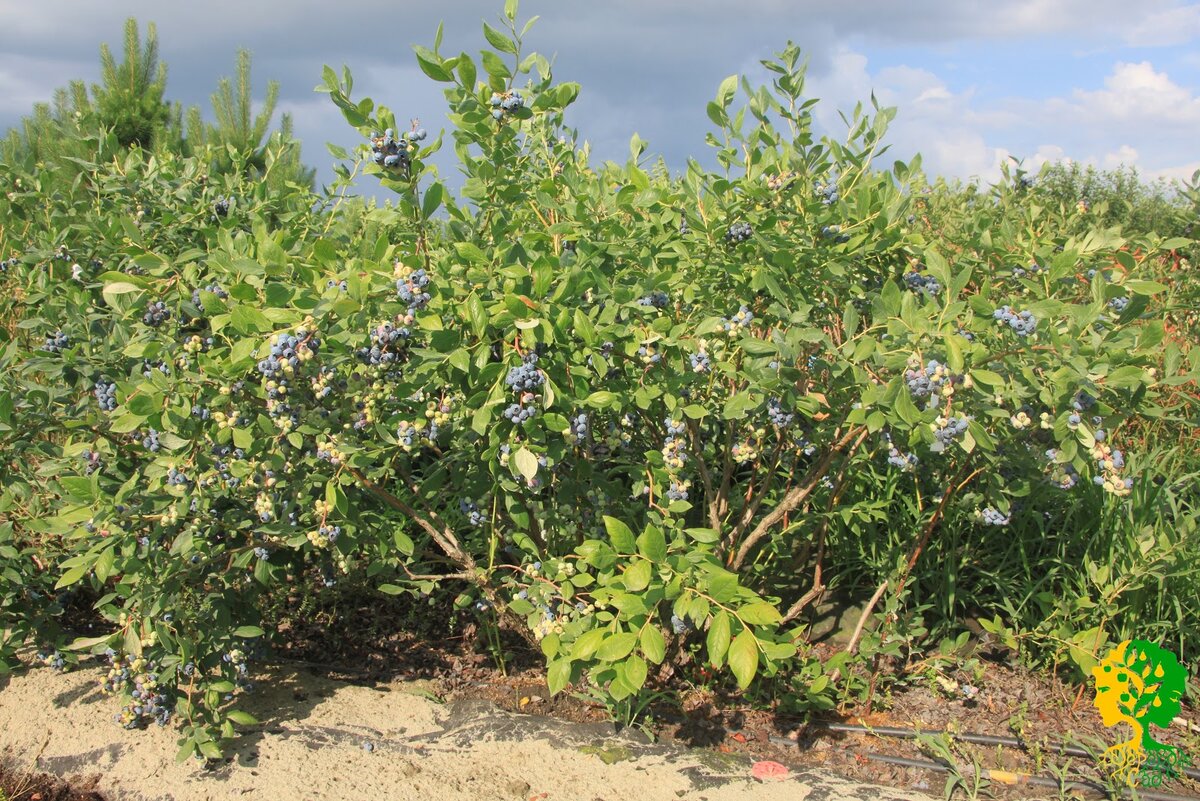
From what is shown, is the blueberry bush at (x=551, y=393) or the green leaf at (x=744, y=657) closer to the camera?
the green leaf at (x=744, y=657)

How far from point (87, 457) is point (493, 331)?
1.31m

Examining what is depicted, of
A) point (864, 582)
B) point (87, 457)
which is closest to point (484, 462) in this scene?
point (87, 457)

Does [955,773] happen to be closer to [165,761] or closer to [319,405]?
[319,405]

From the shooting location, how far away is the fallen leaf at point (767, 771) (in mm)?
2527

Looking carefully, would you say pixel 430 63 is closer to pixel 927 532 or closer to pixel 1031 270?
pixel 1031 270

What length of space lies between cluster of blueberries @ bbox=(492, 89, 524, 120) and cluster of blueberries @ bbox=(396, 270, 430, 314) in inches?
17.8

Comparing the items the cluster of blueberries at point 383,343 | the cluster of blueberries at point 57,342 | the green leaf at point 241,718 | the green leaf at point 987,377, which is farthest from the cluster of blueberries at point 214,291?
the green leaf at point 987,377

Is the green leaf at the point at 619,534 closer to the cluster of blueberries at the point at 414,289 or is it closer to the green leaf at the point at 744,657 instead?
the green leaf at the point at 744,657

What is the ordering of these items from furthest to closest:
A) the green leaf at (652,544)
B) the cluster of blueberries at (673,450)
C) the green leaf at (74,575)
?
the green leaf at (74,575) < the cluster of blueberries at (673,450) < the green leaf at (652,544)

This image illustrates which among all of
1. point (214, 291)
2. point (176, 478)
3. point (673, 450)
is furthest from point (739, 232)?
point (176, 478)

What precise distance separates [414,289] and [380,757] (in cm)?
134

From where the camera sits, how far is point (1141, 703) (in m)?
2.77

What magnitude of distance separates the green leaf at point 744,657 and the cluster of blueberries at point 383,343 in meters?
1.01

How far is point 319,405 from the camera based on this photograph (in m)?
2.47
